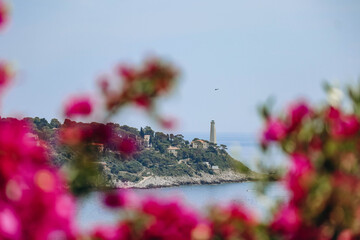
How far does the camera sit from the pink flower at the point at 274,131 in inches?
63.2

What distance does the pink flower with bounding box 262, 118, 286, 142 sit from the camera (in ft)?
5.27

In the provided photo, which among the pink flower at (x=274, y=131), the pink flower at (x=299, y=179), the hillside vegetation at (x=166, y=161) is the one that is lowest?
the hillside vegetation at (x=166, y=161)

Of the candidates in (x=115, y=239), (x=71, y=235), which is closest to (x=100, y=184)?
(x=115, y=239)

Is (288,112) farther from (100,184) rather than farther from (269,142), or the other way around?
(100,184)

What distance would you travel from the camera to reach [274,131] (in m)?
1.60

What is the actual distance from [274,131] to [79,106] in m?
0.58

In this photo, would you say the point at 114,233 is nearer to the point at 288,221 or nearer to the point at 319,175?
the point at 288,221

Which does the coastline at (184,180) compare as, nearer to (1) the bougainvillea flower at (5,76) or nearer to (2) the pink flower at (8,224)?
(1) the bougainvillea flower at (5,76)

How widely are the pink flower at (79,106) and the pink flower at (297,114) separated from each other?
605mm

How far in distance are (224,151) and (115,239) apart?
402ft

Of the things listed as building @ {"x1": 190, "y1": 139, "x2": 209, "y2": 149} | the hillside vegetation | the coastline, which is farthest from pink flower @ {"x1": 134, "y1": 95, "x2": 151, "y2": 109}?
building @ {"x1": 190, "y1": 139, "x2": 209, "y2": 149}

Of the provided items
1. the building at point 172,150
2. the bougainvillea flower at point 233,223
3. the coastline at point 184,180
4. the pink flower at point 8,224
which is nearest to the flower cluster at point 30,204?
the pink flower at point 8,224

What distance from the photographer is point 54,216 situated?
3.13 ft

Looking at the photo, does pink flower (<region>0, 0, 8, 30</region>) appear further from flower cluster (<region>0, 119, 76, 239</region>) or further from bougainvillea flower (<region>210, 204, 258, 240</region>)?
bougainvillea flower (<region>210, 204, 258, 240</region>)
